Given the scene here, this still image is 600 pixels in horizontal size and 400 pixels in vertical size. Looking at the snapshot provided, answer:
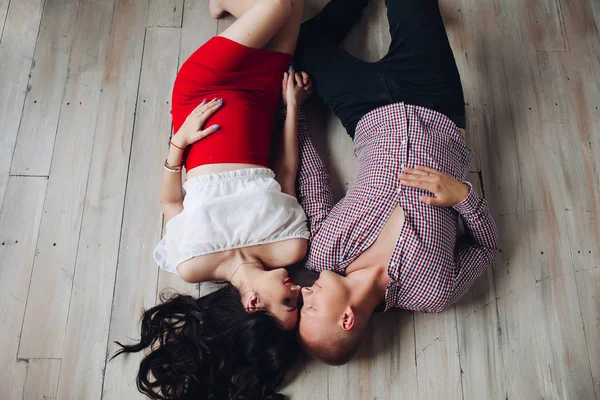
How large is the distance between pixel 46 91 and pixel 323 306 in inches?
42.4

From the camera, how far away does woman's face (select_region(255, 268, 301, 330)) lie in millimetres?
1002

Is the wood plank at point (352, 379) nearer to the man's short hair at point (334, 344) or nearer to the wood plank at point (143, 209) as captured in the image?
the man's short hair at point (334, 344)

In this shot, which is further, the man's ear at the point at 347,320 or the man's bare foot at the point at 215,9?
the man's bare foot at the point at 215,9

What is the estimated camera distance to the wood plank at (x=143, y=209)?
1140 millimetres

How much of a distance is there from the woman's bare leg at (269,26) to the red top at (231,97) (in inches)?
1.1

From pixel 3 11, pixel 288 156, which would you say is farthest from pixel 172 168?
pixel 3 11

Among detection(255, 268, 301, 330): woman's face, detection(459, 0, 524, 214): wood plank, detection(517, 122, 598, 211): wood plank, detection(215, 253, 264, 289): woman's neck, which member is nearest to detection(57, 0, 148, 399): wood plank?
detection(215, 253, 264, 289): woman's neck

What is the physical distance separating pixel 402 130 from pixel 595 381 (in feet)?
2.63

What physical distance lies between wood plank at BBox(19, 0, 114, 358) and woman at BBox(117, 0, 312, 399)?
233mm

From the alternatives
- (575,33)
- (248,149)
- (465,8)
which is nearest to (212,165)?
(248,149)

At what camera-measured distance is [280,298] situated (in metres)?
1.00

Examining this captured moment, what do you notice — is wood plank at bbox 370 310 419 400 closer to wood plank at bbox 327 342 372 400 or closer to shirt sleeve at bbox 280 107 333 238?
wood plank at bbox 327 342 372 400

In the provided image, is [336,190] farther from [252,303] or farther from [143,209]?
[143,209]

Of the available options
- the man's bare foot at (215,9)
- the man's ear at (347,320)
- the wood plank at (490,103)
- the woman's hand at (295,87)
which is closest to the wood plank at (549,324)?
the wood plank at (490,103)
